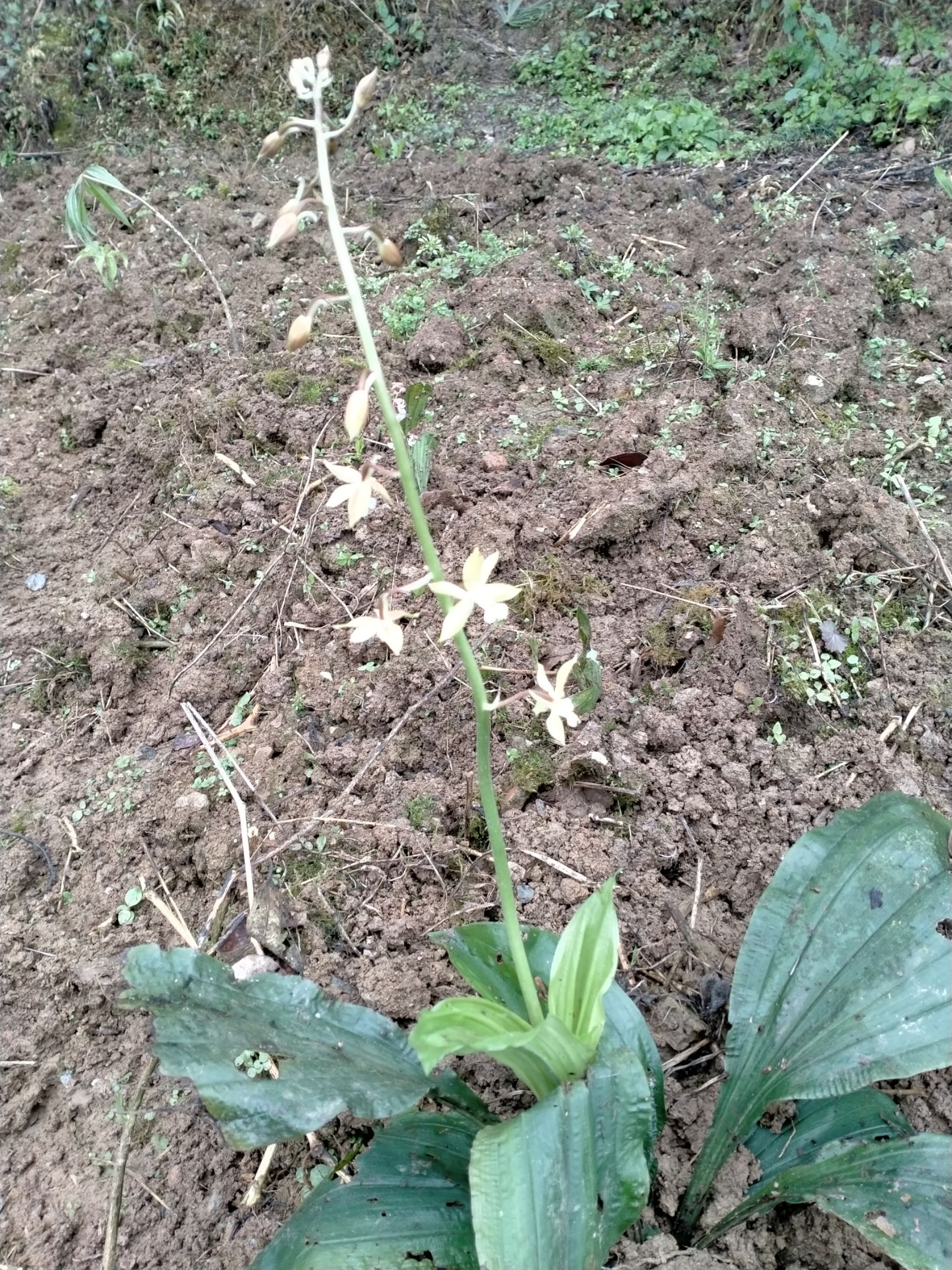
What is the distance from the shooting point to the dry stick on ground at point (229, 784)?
2.34 meters

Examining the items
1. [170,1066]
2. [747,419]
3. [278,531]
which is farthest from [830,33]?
[170,1066]

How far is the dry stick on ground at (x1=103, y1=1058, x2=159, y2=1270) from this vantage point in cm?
187

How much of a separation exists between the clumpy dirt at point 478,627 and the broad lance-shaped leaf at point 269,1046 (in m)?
0.33

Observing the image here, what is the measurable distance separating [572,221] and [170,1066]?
422 cm

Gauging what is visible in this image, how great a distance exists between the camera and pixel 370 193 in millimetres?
4855

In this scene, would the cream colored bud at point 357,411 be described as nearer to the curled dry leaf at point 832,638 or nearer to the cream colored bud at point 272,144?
the cream colored bud at point 272,144

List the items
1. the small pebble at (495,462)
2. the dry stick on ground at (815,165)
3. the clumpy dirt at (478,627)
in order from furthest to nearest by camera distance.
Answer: the dry stick on ground at (815,165)
the small pebble at (495,462)
the clumpy dirt at (478,627)

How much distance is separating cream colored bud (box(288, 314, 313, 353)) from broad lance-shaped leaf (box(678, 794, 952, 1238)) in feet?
4.94

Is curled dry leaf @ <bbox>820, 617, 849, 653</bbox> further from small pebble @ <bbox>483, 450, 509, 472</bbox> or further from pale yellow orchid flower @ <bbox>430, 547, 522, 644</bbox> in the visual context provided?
pale yellow orchid flower @ <bbox>430, 547, 522, 644</bbox>

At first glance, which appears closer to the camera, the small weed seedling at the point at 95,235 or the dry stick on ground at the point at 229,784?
the dry stick on ground at the point at 229,784

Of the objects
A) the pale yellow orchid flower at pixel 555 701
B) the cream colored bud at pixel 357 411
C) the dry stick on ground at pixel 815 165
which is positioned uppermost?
the cream colored bud at pixel 357 411

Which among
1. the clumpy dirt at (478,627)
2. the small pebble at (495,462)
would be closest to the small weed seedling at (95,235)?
the clumpy dirt at (478,627)

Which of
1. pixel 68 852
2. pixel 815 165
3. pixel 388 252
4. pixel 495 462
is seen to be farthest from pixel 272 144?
pixel 815 165

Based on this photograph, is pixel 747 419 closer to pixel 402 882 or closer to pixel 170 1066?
pixel 402 882
